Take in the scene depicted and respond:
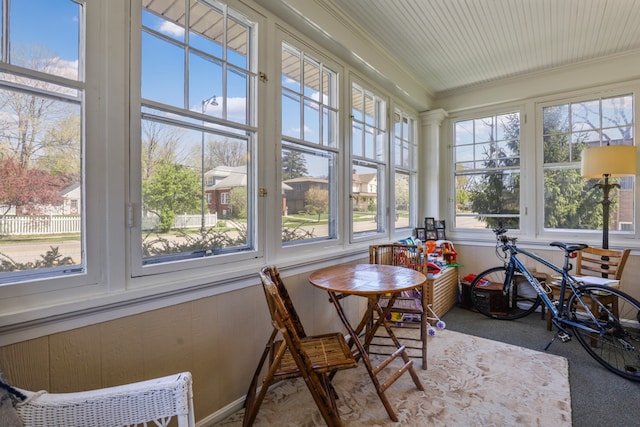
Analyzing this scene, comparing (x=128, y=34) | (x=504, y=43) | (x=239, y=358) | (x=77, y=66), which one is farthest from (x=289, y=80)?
(x=504, y=43)

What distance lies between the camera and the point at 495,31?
2.82 meters

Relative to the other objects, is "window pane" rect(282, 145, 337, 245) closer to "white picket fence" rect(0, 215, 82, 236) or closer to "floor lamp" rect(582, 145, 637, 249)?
"white picket fence" rect(0, 215, 82, 236)

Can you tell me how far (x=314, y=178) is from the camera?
2611mm

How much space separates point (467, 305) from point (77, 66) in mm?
4194

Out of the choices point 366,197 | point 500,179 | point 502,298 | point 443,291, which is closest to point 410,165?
point 500,179

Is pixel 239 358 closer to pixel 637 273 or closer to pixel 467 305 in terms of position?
pixel 467 305

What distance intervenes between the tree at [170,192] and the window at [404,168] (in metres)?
2.57

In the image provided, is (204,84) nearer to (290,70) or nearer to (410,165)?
(290,70)

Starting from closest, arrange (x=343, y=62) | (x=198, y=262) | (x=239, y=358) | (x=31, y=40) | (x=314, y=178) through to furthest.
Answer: (x=31, y=40), (x=198, y=262), (x=239, y=358), (x=314, y=178), (x=343, y=62)

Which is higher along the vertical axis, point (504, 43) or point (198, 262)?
point (504, 43)

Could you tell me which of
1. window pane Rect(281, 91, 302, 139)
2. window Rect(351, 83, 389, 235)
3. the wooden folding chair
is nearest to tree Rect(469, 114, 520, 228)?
window Rect(351, 83, 389, 235)

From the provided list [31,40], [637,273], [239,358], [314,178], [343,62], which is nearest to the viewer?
[31,40]

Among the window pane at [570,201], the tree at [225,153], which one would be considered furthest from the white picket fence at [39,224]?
the window pane at [570,201]

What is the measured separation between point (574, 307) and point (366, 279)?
222 cm
